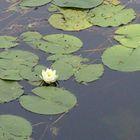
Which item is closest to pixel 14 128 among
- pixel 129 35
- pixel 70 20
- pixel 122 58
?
pixel 122 58

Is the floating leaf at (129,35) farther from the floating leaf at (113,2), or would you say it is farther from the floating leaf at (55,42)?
the floating leaf at (113,2)

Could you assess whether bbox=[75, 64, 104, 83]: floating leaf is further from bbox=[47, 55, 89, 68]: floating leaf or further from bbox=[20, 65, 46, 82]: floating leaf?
bbox=[20, 65, 46, 82]: floating leaf

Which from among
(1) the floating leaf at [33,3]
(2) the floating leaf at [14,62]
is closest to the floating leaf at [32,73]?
(2) the floating leaf at [14,62]

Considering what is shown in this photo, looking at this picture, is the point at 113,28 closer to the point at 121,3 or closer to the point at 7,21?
the point at 121,3

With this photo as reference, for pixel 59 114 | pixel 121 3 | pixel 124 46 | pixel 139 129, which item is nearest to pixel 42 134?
pixel 59 114

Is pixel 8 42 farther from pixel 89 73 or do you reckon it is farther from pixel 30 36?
pixel 89 73

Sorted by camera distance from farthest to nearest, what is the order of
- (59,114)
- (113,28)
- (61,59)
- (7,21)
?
(7,21), (113,28), (61,59), (59,114)

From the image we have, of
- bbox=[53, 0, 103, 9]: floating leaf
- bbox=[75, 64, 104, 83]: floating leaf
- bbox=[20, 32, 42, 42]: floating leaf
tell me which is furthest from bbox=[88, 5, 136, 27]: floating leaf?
bbox=[75, 64, 104, 83]: floating leaf
